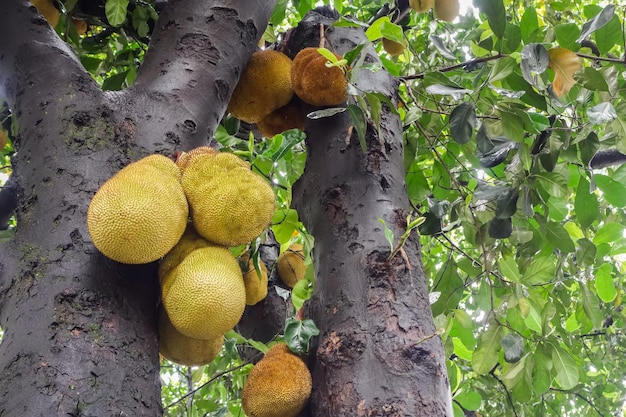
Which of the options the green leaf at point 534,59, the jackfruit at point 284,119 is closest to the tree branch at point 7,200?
the jackfruit at point 284,119

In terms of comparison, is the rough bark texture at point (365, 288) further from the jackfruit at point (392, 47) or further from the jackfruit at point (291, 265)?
the jackfruit at point (291, 265)

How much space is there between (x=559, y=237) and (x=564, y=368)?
32cm

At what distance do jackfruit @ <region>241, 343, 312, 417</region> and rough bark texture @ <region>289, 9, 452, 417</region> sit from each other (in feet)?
0.08

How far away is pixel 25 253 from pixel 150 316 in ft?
0.70

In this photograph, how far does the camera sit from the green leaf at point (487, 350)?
1469 millimetres

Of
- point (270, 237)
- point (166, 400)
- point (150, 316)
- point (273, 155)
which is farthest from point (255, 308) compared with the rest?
point (166, 400)

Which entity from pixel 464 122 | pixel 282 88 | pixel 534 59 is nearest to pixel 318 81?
pixel 282 88

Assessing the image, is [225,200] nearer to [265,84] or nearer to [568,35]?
[265,84]

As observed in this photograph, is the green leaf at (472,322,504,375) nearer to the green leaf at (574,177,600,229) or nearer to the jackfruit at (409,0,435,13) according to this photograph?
the green leaf at (574,177,600,229)

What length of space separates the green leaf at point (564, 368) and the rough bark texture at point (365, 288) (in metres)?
0.58

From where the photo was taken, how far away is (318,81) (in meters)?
1.27

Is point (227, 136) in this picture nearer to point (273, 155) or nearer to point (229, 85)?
point (229, 85)

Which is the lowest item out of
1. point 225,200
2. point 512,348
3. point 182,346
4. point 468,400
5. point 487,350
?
point 468,400

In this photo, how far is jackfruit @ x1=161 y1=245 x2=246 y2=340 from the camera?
90 centimetres
